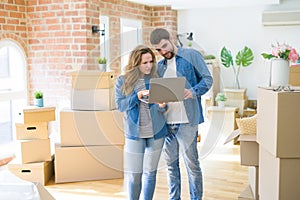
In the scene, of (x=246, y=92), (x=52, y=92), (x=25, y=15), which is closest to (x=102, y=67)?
(x=52, y=92)

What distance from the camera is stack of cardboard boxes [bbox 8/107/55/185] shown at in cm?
333

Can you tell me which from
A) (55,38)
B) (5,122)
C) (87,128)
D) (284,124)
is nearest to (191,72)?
(284,124)

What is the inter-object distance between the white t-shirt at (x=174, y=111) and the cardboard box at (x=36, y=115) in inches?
52.6

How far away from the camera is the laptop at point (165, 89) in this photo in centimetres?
216

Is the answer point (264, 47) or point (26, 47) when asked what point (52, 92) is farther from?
point (264, 47)

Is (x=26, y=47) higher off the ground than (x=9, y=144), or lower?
higher

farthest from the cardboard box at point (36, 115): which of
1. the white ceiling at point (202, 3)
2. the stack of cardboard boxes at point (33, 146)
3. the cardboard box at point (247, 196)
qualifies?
the white ceiling at point (202, 3)

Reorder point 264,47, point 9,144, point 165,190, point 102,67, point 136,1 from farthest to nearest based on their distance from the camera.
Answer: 1. point 264,47
2. point 136,1
3. point 9,144
4. point 102,67
5. point 165,190

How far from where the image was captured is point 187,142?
8.22 feet

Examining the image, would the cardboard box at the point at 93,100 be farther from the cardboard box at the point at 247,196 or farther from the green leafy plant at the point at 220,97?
the green leafy plant at the point at 220,97

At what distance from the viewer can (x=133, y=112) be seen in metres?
2.39

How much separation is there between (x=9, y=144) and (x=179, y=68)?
2.39m

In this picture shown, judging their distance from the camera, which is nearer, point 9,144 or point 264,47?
point 9,144

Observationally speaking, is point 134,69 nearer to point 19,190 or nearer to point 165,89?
point 165,89
